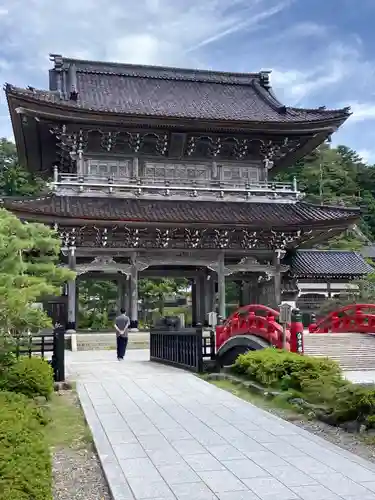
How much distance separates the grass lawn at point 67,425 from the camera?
27.3ft

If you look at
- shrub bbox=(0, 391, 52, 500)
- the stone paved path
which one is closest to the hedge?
the stone paved path

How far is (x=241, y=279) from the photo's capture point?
29.7m

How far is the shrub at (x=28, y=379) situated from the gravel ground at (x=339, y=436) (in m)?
4.77

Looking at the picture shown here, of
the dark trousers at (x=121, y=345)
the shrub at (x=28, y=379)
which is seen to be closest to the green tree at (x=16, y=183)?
the dark trousers at (x=121, y=345)

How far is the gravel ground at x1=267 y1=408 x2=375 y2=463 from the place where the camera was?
7.60 meters

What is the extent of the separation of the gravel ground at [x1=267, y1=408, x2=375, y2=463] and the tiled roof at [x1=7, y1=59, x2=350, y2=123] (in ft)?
56.9

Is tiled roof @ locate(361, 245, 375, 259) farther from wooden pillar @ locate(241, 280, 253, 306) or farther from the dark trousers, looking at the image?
the dark trousers

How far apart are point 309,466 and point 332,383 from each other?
13.9 ft

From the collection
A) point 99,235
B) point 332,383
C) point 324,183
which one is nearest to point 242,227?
point 99,235

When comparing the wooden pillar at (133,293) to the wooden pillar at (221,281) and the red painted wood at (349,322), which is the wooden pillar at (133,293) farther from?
the red painted wood at (349,322)

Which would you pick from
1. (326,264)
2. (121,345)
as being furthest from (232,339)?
(326,264)

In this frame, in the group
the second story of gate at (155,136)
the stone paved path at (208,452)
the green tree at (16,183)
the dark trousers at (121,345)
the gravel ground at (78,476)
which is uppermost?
the green tree at (16,183)

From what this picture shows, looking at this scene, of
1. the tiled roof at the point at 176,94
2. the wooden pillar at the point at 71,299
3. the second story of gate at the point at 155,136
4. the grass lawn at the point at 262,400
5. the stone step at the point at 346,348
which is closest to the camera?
the grass lawn at the point at 262,400

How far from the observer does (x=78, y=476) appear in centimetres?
663
